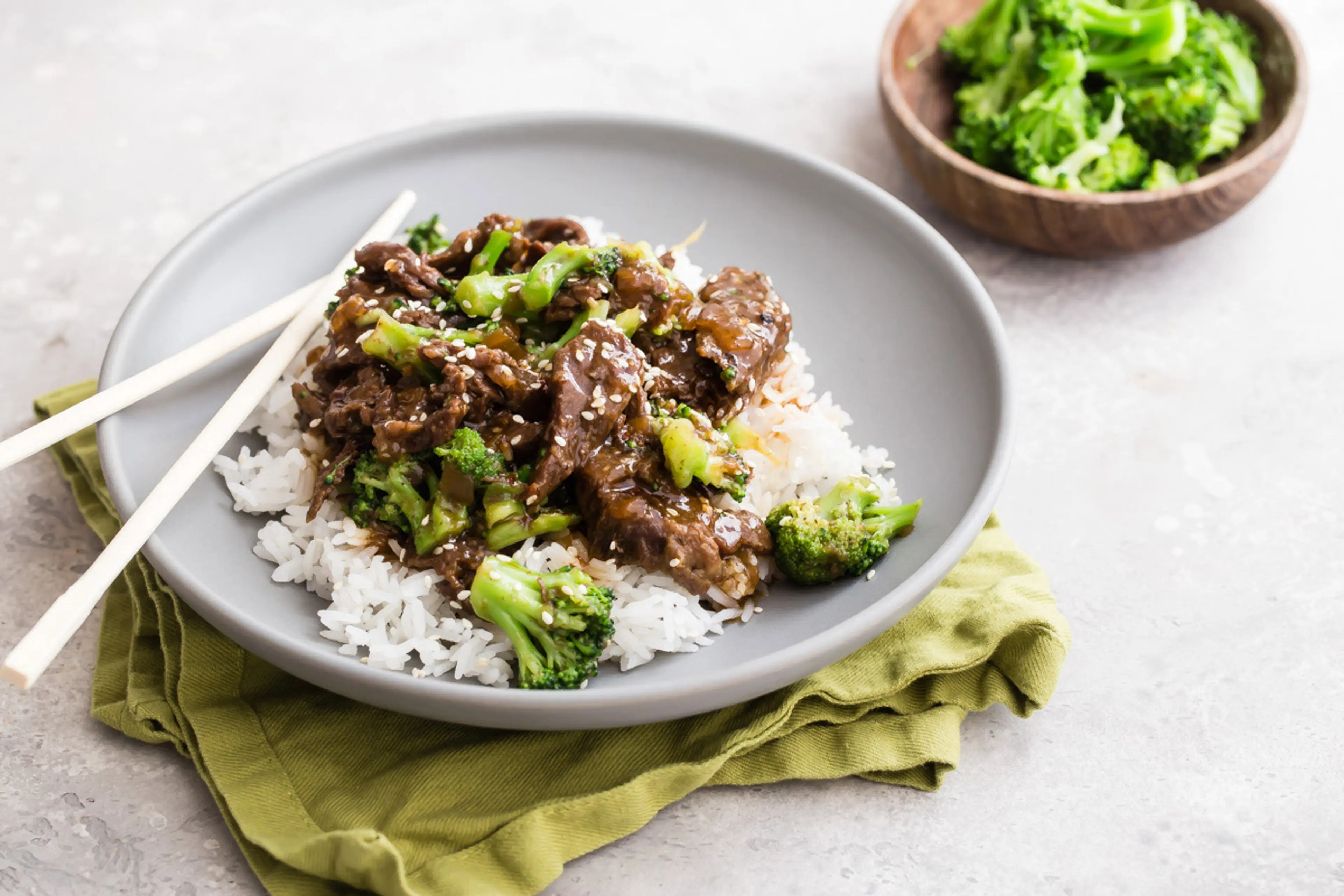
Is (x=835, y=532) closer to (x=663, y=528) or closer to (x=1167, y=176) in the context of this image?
(x=663, y=528)

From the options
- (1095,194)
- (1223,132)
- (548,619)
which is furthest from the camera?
(1223,132)

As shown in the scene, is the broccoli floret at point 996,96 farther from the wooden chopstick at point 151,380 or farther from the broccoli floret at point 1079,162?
the wooden chopstick at point 151,380

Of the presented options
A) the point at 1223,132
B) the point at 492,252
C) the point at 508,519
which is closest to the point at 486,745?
the point at 508,519

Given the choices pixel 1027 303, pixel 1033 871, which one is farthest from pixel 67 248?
pixel 1033 871

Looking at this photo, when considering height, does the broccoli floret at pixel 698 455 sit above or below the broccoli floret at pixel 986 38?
below

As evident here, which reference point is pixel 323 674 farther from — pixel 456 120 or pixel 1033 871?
pixel 456 120

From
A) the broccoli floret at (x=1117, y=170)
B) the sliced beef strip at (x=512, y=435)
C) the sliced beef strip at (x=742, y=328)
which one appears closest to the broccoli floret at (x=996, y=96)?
the broccoli floret at (x=1117, y=170)
